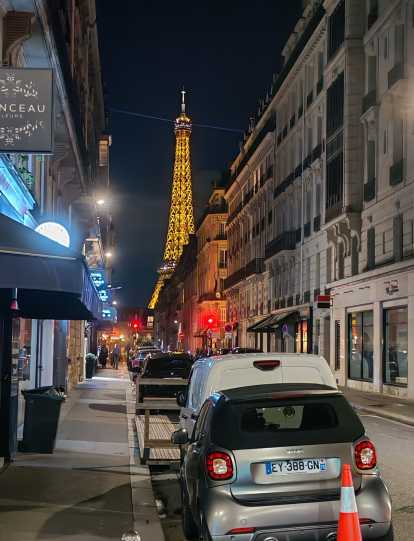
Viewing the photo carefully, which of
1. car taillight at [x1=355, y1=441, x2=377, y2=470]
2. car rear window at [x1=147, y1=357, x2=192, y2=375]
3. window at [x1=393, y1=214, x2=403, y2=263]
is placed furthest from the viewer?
window at [x1=393, y1=214, x2=403, y2=263]

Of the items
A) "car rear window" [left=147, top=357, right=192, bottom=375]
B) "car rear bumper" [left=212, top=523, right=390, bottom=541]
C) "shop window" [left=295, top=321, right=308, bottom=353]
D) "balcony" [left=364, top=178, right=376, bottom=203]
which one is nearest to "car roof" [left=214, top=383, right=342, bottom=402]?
"car rear bumper" [left=212, top=523, right=390, bottom=541]

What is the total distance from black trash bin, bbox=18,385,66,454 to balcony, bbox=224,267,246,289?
51077 millimetres

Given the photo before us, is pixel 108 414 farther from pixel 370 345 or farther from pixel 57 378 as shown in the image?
pixel 370 345

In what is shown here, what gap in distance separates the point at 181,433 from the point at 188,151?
7331 inches

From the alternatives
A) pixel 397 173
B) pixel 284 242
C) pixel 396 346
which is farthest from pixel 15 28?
pixel 284 242

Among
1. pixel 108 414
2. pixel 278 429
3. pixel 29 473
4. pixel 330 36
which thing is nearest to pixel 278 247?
pixel 330 36

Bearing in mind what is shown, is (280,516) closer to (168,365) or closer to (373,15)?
(168,365)

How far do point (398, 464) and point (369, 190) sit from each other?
70.7ft

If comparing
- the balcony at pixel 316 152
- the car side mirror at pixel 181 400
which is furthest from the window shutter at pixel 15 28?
the balcony at pixel 316 152

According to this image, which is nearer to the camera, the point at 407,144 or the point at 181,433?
the point at 181,433

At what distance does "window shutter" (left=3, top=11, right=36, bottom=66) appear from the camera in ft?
40.9

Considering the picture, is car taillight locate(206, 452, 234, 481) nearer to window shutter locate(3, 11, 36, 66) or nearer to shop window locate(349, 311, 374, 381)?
window shutter locate(3, 11, 36, 66)

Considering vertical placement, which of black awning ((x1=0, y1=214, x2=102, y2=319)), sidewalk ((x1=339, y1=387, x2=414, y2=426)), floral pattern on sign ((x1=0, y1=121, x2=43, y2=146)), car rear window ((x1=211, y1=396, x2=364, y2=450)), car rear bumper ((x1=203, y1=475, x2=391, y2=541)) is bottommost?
sidewalk ((x1=339, y1=387, x2=414, y2=426))

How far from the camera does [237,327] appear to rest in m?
68.8
